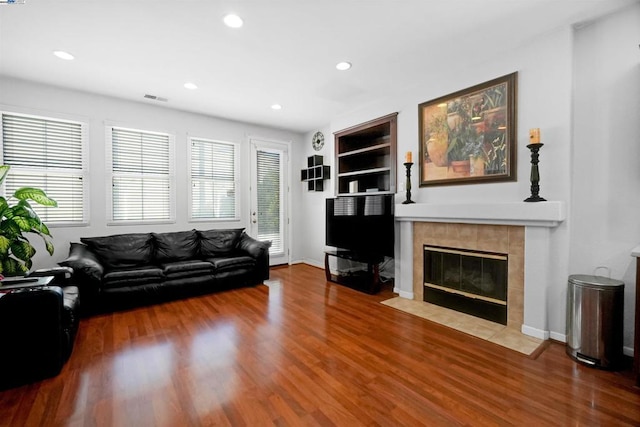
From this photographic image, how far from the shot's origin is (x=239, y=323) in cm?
304

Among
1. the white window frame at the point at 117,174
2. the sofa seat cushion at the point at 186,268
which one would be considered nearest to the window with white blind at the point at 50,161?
the white window frame at the point at 117,174

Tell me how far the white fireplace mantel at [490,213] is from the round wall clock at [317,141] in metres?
2.51

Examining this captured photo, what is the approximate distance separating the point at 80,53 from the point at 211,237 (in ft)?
9.22

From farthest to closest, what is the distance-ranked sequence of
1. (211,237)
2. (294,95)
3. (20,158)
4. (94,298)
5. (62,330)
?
(211,237) < (294,95) < (20,158) < (94,298) < (62,330)

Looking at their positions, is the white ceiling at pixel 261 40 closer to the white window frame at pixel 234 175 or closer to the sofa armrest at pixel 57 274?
the white window frame at pixel 234 175

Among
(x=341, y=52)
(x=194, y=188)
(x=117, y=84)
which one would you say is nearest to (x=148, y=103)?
(x=117, y=84)

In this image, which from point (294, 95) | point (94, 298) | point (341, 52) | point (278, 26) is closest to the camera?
point (278, 26)

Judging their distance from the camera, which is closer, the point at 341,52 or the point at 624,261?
the point at 624,261

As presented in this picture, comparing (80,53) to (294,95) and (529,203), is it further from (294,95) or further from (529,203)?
(529,203)

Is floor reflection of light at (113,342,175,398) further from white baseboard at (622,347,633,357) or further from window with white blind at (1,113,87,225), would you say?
white baseboard at (622,347,633,357)

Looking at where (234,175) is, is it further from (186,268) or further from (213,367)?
(213,367)

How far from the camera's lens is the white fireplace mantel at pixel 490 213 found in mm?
2523

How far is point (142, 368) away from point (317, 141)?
464cm

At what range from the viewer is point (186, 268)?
12.9ft
